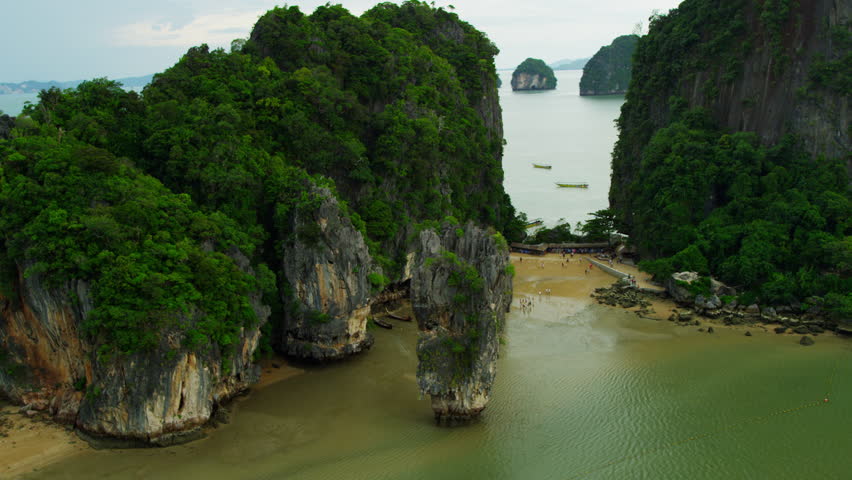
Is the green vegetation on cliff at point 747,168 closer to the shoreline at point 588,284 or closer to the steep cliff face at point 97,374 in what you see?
the shoreline at point 588,284

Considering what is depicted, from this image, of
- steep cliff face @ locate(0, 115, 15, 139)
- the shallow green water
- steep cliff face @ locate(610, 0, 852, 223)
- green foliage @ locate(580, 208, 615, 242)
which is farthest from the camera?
green foliage @ locate(580, 208, 615, 242)

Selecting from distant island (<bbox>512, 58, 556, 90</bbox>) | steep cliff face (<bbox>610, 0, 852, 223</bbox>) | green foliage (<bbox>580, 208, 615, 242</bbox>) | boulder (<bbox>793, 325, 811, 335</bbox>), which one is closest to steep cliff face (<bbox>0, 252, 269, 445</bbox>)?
boulder (<bbox>793, 325, 811, 335</bbox>)

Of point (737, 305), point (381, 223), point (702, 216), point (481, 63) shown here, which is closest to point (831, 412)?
point (737, 305)

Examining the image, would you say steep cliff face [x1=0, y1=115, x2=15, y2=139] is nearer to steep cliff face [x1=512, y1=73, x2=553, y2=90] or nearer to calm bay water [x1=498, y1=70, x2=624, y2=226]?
calm bay water [x1=498, y1=70, x2=624, y2=226]

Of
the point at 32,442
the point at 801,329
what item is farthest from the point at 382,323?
the point at 801,329

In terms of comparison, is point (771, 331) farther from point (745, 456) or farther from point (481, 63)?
point (481, 63)

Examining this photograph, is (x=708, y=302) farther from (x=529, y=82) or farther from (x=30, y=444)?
(x=529, y=82)
